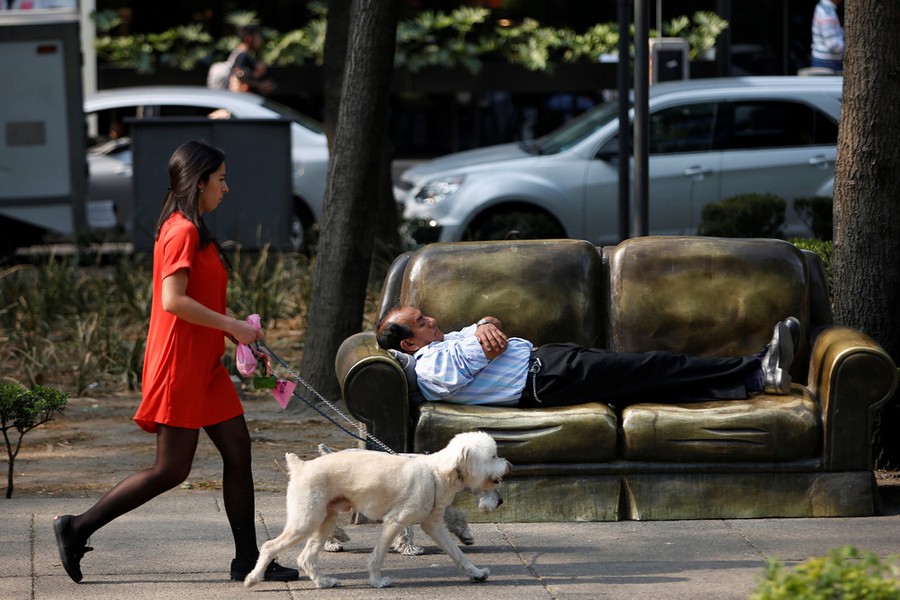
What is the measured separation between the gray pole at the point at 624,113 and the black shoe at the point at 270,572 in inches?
245

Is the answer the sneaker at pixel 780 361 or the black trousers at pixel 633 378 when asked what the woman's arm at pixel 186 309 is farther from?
the sneaker at pixel 780 361

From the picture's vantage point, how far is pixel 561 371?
22.0 feet

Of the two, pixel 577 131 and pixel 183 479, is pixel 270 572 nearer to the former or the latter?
pixel 183 479

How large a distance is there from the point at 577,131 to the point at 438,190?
1.56 meters

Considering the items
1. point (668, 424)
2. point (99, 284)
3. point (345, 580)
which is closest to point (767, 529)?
point (668, 424)

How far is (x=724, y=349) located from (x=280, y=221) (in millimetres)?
7211

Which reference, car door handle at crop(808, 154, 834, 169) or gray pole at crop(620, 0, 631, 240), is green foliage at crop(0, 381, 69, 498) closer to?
gray pole at crop(620, 0, 631, 240)

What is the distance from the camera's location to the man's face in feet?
22.5

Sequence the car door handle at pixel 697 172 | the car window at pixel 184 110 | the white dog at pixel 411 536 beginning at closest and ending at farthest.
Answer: the white dog at pixel 411 536
the car door handle at pixel 697 172
the car window at pixel 184 110

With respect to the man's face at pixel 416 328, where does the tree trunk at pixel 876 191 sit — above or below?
above

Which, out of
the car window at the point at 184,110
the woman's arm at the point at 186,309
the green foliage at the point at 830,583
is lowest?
the green foliage at the point at 830,583

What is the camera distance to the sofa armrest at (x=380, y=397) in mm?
6434

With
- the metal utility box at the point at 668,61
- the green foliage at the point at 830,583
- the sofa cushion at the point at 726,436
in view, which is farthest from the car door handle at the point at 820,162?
the green foliage at the point at 830,583

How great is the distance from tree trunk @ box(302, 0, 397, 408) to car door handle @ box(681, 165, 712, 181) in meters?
5.40
